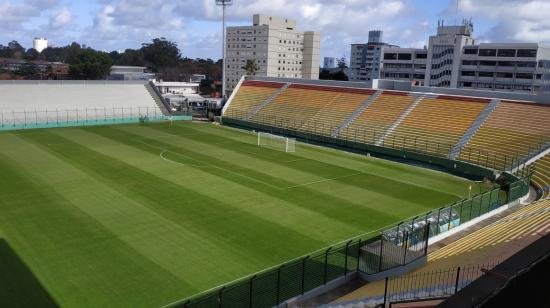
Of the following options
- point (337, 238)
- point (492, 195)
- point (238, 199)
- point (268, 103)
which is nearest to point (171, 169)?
point (238, 199)

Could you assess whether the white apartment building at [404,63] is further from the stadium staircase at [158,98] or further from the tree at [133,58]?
the tree at [133,58]

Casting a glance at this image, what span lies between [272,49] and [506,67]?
66.2 m

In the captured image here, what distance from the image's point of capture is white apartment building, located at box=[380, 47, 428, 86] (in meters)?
116

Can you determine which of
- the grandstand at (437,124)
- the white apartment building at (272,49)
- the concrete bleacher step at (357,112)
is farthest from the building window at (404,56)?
the grandstand at (437,124)

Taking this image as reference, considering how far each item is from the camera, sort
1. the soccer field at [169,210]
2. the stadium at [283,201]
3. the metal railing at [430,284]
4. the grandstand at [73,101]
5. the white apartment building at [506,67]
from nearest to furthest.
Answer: the metal railing at [430,284] → the stadium at [283,201] → the soccer field at [169,210] → the grandstand at [73,101] → the white apartment building at [506,67]

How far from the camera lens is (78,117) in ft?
178

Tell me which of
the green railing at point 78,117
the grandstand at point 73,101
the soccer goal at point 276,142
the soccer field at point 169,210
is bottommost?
the soccer field at point 169,210

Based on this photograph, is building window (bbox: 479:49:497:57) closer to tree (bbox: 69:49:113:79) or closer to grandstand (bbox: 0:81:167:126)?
grandstand (bbox: 0:81:167:126)

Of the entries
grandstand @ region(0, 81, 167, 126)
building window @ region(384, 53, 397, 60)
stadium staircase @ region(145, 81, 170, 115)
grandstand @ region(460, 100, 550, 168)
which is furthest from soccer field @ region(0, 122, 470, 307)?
building window @ region(384, 53, 397, 60)

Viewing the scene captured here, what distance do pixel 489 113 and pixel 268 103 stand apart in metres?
26.2

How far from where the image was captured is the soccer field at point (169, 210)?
15.5 meters

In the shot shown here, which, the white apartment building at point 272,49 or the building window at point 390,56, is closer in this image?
the building window at point 390,56

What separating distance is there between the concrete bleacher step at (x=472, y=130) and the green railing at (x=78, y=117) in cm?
3340

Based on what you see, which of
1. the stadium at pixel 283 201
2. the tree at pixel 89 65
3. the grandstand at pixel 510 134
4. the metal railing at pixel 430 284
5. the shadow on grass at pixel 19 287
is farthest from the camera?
the tree at pixel 89 65
